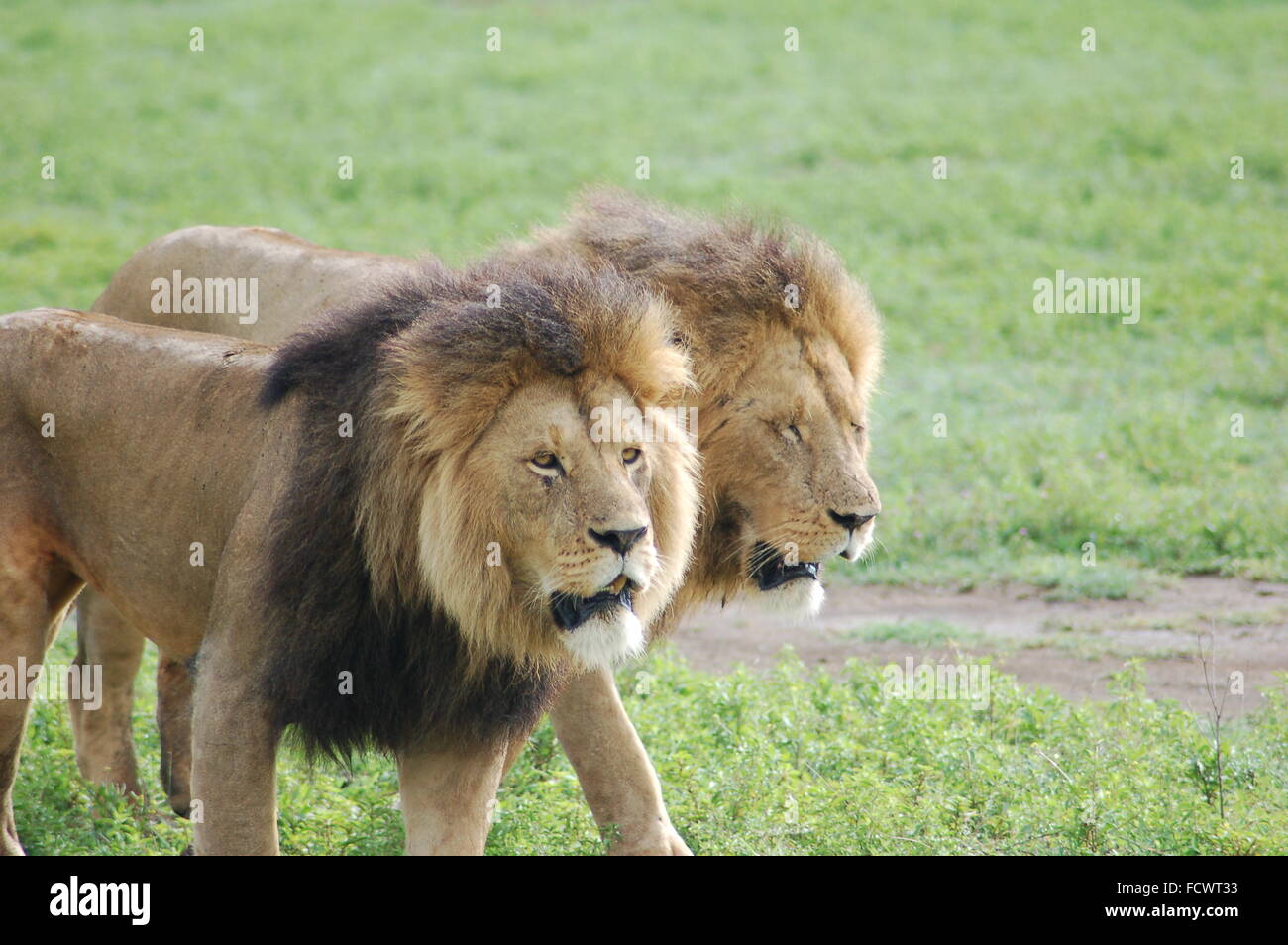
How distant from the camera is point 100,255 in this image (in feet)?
42.9

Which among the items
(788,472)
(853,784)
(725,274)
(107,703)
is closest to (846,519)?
(788,472)

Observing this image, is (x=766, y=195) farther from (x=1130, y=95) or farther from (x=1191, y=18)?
(x=1191, y=18)

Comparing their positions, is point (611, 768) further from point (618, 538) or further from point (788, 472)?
point (618, 538)

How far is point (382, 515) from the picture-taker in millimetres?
3773

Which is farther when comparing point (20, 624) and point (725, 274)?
point (725, 274)

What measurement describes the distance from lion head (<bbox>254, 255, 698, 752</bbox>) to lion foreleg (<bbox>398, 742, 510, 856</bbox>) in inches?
3.9

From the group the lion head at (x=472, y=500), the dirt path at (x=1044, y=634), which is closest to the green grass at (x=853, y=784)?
the dirt path at (x=1044, y=634)

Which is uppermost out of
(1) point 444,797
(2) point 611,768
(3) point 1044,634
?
(1) point 444,797

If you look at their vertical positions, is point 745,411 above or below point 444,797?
above

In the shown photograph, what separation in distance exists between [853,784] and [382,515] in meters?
2.07

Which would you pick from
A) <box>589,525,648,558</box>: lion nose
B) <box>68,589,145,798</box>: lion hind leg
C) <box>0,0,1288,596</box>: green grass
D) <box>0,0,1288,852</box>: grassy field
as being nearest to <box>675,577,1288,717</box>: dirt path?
<box>0,0,1288,852</box>: grassy field

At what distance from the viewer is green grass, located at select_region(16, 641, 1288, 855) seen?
4.77 meters
